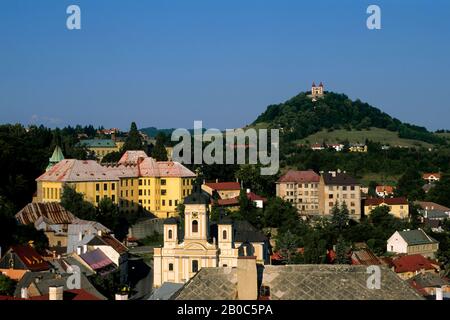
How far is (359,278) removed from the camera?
19547mm

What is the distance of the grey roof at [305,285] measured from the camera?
62.8 feet

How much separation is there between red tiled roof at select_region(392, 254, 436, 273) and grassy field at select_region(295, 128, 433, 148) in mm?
76436

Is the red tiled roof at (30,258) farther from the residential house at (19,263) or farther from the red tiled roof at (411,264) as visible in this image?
the red tiled roof at (411,264)

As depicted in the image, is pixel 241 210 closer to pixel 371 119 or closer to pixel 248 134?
pixel 248 134

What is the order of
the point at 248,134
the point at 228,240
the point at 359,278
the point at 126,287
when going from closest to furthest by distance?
1. the point at 359,278
2. the point at 126,287
3. the point at 228,240
4. the point at 248,134

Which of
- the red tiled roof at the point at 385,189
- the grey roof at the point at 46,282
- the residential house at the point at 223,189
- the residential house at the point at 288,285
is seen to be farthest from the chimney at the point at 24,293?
the red tiled roof at the point at 385,189

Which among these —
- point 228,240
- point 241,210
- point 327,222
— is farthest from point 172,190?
point 228,240

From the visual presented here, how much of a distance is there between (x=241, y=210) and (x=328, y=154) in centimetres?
4555

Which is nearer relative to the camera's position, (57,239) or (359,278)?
(359,278)

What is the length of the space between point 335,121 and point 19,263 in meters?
126

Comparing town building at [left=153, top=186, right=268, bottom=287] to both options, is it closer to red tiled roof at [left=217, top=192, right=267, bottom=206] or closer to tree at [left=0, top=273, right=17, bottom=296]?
tree at [left=0, top=273, right=17, bottom=296]

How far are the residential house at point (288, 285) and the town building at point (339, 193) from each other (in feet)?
205

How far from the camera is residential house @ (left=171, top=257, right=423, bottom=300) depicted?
19172mm
